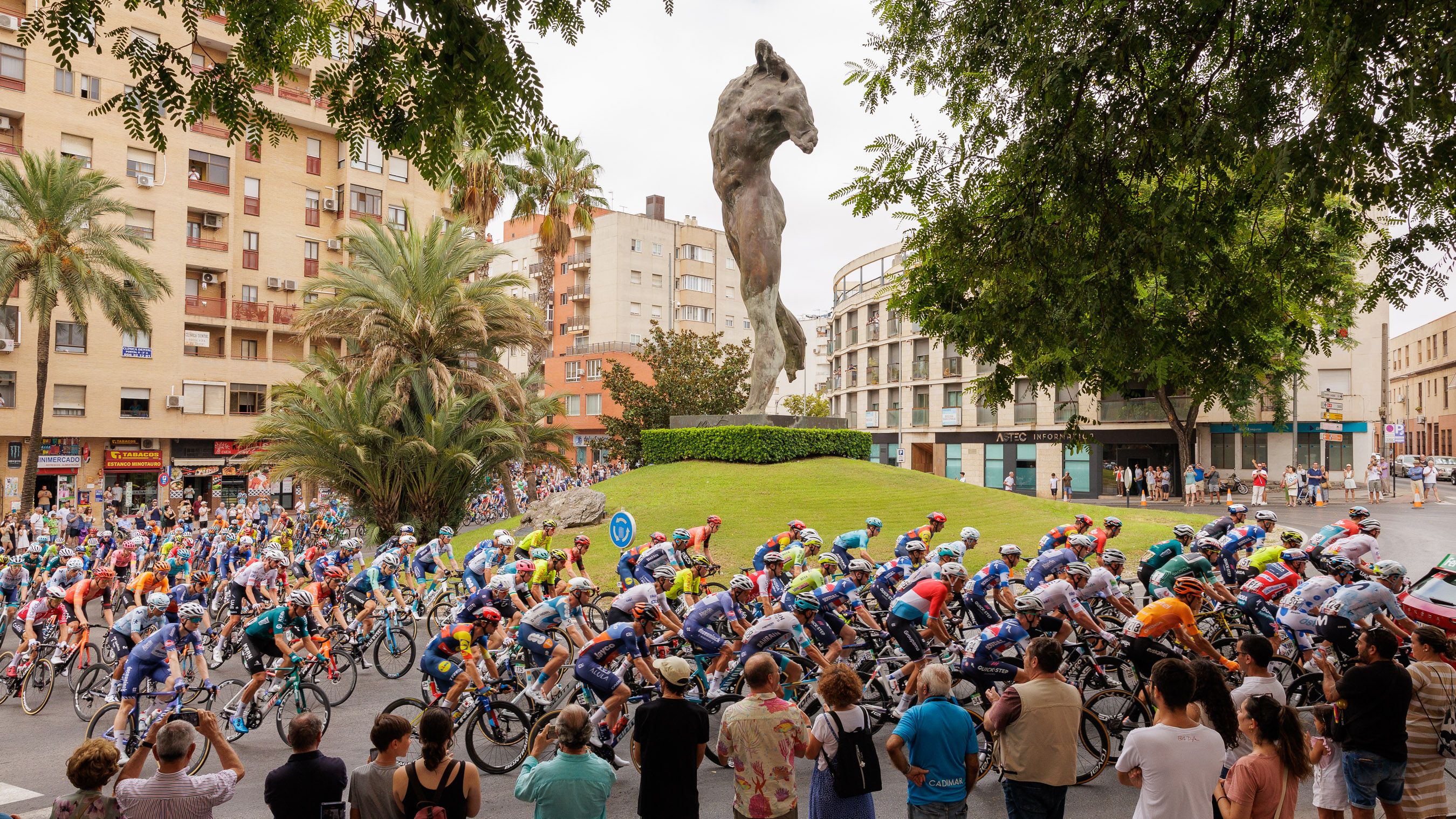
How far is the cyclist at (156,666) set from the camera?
916cm

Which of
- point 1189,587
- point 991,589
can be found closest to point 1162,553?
point 991,589

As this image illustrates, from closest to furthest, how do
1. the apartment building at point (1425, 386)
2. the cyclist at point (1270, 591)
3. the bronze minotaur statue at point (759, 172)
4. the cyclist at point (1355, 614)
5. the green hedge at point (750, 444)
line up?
1. the cyclist at point (1355, 614)
2. the cyclist at point (1270, 591)
3. the bronze minotaur statue at point (759, 172)
4. the green hedge at point (750, 444)
5. the apartment building at point (1425, 386)

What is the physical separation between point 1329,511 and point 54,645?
32.8 metres

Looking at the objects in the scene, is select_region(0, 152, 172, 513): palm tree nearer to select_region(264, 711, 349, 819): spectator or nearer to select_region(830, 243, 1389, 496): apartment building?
select_region(830, 243, 1389, 496): apartment building

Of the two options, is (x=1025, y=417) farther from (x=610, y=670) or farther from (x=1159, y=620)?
(x=610, y=670)

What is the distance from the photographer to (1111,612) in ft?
40.7

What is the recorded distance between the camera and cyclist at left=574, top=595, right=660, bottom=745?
838 cm

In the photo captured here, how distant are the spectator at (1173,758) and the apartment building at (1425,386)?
79936 mm

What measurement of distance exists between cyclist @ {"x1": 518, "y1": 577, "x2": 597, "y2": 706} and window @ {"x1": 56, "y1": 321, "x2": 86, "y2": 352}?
39815 mm

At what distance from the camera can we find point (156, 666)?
9.42 meters

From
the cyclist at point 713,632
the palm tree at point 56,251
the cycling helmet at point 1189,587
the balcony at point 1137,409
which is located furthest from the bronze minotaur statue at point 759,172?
the palm tree at point 56,251

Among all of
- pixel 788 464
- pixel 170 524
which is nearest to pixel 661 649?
pixel 788 464

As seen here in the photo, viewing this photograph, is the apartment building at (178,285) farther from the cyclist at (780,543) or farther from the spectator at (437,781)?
the spectator at (437,781)

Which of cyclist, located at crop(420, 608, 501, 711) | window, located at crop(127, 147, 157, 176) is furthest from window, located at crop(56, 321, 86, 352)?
cyclist, located at crop(420, 608, 501, 711)
